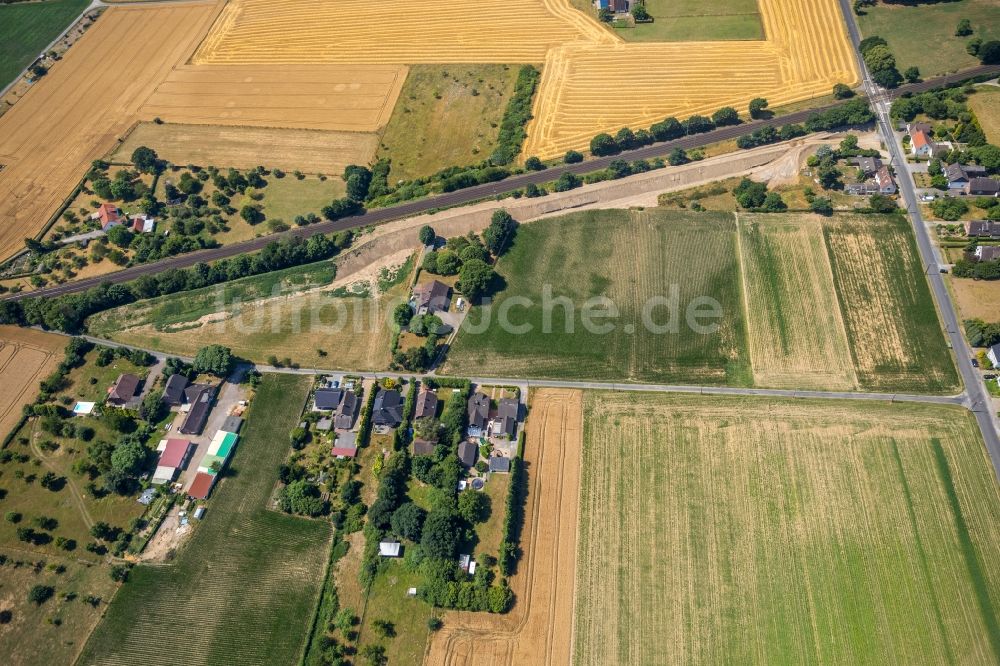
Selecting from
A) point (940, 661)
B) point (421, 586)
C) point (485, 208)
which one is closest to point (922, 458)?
point (940, 661)

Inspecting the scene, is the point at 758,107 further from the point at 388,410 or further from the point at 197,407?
the point at 197,407

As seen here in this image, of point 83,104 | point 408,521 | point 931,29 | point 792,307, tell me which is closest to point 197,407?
point 408,521

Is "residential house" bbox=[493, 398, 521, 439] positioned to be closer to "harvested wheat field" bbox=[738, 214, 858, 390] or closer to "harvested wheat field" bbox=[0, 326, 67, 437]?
"harvested wheat field" bbox=[738, 214, 858, 390]

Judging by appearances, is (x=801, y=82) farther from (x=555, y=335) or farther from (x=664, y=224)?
(x=555, y=335)

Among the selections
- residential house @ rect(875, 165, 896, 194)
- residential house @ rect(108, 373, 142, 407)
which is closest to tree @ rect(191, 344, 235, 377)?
residential house @ rect(108, 373, 142, 407)

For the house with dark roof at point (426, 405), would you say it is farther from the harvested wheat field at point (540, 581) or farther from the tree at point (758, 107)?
the tree at point (758, 107)

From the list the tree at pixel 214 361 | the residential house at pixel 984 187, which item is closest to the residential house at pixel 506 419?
the tree at pixel 214 361
